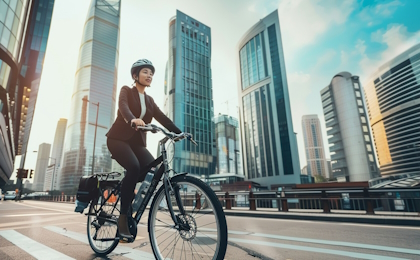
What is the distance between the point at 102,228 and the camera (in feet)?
9.36

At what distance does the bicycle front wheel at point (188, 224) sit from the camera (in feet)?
5.83

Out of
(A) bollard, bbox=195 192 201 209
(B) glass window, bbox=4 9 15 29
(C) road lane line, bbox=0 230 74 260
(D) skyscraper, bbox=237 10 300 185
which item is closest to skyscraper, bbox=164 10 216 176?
(D) skyscraper, bbox=237 10 300 185

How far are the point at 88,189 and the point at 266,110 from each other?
331 feet

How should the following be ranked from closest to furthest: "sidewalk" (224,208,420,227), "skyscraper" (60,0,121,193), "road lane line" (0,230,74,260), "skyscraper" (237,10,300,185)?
"road lane line" (0,230,74,260), "sidewalk" (224,208,420,227), "skyscraper" (237,10,300,185), "skyscraper" (60,0,121,193)

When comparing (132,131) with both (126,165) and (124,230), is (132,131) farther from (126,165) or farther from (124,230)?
(124,230)

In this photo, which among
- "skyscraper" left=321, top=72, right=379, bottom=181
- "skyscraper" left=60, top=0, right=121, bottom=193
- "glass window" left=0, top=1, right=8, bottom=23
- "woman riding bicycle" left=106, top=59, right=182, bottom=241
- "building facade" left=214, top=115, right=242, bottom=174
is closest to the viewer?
"woman riding bicycle" left=106, top=59, right=182, bottom=241

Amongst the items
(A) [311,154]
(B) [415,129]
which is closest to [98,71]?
(B) [415,129]

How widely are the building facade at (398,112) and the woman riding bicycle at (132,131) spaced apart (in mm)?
105635

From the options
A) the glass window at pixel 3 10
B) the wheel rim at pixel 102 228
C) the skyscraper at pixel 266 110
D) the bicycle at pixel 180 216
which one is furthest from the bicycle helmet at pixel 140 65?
the skyscraper at pixel 266 110

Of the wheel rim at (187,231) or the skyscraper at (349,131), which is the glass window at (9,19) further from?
the skyscraper at (349,131)

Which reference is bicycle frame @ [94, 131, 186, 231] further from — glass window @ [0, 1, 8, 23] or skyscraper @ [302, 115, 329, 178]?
skyscraper @ [302, 115, 329, 178]

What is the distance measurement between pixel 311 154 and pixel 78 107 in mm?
177921

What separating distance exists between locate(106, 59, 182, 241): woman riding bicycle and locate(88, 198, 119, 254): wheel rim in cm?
41

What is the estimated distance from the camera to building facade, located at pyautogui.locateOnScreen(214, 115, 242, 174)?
5527 inches
